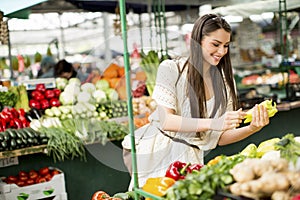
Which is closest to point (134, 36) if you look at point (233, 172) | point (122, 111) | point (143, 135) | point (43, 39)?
point (122, 111)

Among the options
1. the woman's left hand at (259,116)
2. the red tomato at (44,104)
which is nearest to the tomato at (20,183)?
the red tomato at (44,104)

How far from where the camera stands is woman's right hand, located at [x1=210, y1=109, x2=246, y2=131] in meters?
2.20

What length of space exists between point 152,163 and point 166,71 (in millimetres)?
675

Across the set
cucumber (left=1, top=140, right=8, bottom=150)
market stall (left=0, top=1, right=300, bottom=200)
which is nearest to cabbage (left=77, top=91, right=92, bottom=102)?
A: market stall (left=0, top=1, right=300, bottom=200)

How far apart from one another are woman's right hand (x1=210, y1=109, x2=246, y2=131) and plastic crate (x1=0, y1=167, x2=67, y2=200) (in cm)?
237

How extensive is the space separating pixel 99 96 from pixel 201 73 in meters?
2.85

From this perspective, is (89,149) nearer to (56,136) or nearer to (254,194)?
(56,136)

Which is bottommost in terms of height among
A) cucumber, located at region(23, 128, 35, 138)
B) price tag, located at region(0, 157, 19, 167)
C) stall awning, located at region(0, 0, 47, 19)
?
price tag, located at region(0, 157, 19, 167)

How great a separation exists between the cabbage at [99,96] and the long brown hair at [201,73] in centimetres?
277

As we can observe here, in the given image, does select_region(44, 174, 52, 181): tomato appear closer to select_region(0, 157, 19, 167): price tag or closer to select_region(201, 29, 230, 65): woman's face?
select_region(0, 157, 19, 167): price tag

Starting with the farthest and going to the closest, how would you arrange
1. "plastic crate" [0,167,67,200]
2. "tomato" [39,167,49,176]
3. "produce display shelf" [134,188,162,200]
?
"tomato" [39,167,49,176]
"plastic crate" [0,167,67,200]
"produce display shelf" [134,188,162,200]

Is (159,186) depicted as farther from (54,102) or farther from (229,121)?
(54,102)

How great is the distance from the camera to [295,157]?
1.54 m

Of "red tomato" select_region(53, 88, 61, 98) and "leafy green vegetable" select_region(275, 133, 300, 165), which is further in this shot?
"red tomato" select_region(53, 88, 61, 98)
